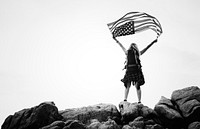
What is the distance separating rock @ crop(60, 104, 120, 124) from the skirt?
6.57 ft

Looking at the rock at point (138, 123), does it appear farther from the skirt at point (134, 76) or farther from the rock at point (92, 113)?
the skirt at point (134, 76)

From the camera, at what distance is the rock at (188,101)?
36.0 ft

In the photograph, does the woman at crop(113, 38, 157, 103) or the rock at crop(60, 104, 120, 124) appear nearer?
the rock at crop(60, 104, 120, 124)

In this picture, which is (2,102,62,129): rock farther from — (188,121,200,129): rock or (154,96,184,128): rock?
(188,121,200,129): rock

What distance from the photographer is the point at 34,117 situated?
1041cm

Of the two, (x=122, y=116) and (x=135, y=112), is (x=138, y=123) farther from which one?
(x=122, y=116)

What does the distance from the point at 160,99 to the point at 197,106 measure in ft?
7.59

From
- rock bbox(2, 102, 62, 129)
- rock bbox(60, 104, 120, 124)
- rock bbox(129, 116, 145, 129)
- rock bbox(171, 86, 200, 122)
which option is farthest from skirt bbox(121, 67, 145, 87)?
rock bbox(2, 102, 62, 129)

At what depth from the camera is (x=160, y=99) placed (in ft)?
42.0

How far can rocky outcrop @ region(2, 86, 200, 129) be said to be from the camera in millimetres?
10320

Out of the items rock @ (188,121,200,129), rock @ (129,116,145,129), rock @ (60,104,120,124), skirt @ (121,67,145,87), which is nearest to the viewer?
rock @ (188,121,200,129)

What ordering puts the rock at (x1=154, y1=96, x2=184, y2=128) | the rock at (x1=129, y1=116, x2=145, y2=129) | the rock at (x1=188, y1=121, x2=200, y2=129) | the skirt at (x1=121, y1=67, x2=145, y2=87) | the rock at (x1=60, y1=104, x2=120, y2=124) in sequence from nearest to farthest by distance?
the rock at (x1=188, y1=121, x2=200, y2=129) < the rock at (x1=129, y1=116, x2=145, y2=129) < the rock at (x1=154, y1=96, x2=184, y2=128) < the rock at (x1=60, y1=104, x2=120, y2=124) < the skirt at (x1=121, y1=67, x2=145, y2=87)

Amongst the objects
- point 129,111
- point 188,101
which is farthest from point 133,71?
point 188,101

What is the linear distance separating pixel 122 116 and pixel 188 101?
12.8ft
